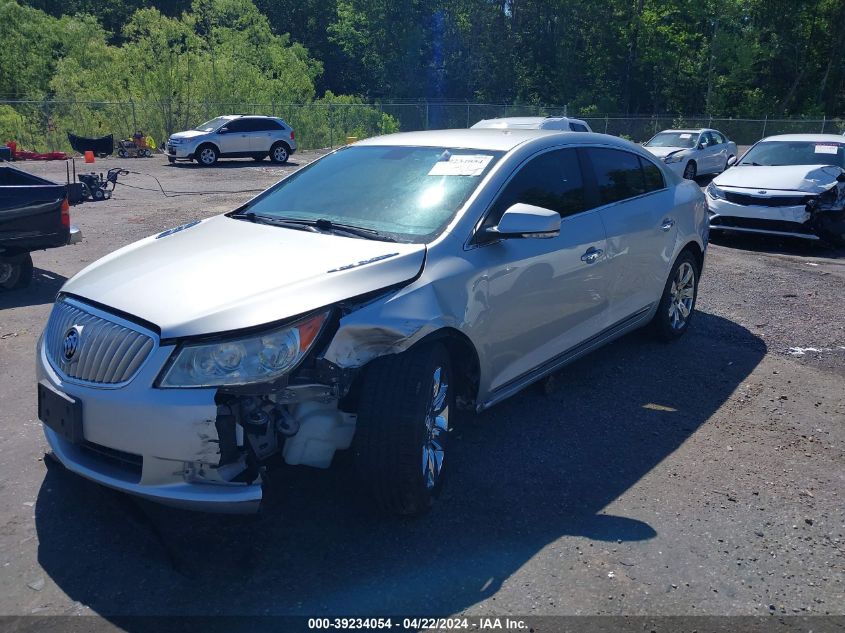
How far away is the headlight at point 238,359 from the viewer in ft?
10.2

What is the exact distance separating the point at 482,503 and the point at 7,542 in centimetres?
221

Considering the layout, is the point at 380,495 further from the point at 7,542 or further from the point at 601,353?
the point at 601,353

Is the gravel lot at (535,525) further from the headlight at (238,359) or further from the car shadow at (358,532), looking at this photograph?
the headlight at (238,359)

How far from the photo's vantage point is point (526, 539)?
11.6ft

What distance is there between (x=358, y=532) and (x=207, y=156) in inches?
955

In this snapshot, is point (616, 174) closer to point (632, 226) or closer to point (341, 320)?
point (632, 226)

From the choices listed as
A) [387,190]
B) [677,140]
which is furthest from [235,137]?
[387,190]

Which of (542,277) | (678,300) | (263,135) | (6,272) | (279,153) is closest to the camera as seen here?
(542,277)

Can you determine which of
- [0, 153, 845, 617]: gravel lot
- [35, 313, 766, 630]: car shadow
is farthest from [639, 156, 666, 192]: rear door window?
[35, 313, 766, 630]: car shadow

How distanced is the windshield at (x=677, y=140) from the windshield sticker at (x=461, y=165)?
17.8m

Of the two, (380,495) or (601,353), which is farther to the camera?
(601,353)

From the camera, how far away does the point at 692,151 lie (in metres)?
20.3

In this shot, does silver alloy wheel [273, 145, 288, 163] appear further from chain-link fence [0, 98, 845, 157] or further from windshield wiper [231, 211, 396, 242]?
windshield wiper [231, 211, 396, 242]

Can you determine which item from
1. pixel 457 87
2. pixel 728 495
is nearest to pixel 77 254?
pixel 728 495
